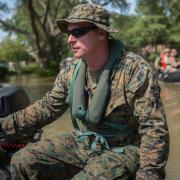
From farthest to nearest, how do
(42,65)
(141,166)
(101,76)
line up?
1. (42,65)
2. (101,76)
3. (141,166)

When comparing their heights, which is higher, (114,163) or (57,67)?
(114,163)

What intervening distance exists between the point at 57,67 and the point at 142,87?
121 feet

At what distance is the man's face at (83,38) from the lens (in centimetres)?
351

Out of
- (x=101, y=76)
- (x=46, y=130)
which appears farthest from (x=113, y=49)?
(x=46, y=130)

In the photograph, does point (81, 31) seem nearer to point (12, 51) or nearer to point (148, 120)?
point (148, 120)

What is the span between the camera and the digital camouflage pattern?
3.24 m

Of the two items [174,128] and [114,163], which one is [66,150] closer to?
[114,163]

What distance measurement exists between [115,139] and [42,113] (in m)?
0.58

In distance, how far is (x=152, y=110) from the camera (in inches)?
129

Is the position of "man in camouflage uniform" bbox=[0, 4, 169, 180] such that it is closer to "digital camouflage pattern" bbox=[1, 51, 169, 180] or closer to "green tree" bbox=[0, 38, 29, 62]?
"digital camouflage pattern" bbox=[1, 51, 169, 180]

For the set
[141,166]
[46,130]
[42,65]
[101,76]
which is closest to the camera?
[141,166]

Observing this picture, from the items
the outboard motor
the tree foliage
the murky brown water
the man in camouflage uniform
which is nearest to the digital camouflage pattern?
the man in camouflage uniform

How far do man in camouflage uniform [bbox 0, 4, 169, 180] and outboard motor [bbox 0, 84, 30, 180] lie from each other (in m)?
0.67

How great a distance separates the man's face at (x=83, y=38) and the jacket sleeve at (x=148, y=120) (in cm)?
32
